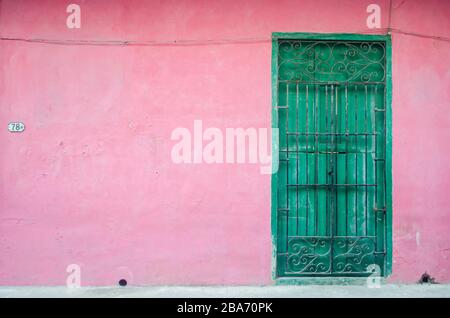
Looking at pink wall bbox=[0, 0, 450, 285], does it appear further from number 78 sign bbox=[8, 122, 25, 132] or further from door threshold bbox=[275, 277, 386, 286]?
door threshold bbox=[275, 277, 386, 286]

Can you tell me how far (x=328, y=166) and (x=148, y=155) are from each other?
1.84 meters

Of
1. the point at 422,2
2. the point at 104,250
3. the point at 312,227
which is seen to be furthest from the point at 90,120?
the point at 422,2

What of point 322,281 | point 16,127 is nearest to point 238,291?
point 322,281

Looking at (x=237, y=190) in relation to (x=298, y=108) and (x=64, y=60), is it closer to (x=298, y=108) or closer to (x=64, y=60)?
(x=298, y=108)

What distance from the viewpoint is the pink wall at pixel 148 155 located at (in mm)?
5023

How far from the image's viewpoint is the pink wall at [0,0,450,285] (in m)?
5.02

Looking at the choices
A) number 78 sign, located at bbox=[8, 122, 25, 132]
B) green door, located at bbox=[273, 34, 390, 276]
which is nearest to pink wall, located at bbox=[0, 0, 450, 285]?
number 78 sign, located at bbox=[8, 122, 25, 132]

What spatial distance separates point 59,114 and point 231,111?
5.67ft

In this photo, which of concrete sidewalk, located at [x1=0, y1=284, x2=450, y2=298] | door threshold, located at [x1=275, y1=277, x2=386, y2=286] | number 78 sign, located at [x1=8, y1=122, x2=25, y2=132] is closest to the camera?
concrete sidewalk, located at [x1=0, y1=284, x2=450, y2=298]

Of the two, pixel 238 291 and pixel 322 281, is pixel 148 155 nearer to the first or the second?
pixel 238 291

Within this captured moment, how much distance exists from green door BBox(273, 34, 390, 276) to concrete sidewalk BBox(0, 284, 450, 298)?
0.22m

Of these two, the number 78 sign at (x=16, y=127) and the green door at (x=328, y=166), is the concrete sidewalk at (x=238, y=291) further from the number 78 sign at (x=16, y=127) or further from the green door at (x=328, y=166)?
the number 78 sign at (x=16, y=127)

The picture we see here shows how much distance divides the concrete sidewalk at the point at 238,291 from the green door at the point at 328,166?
218 mm
